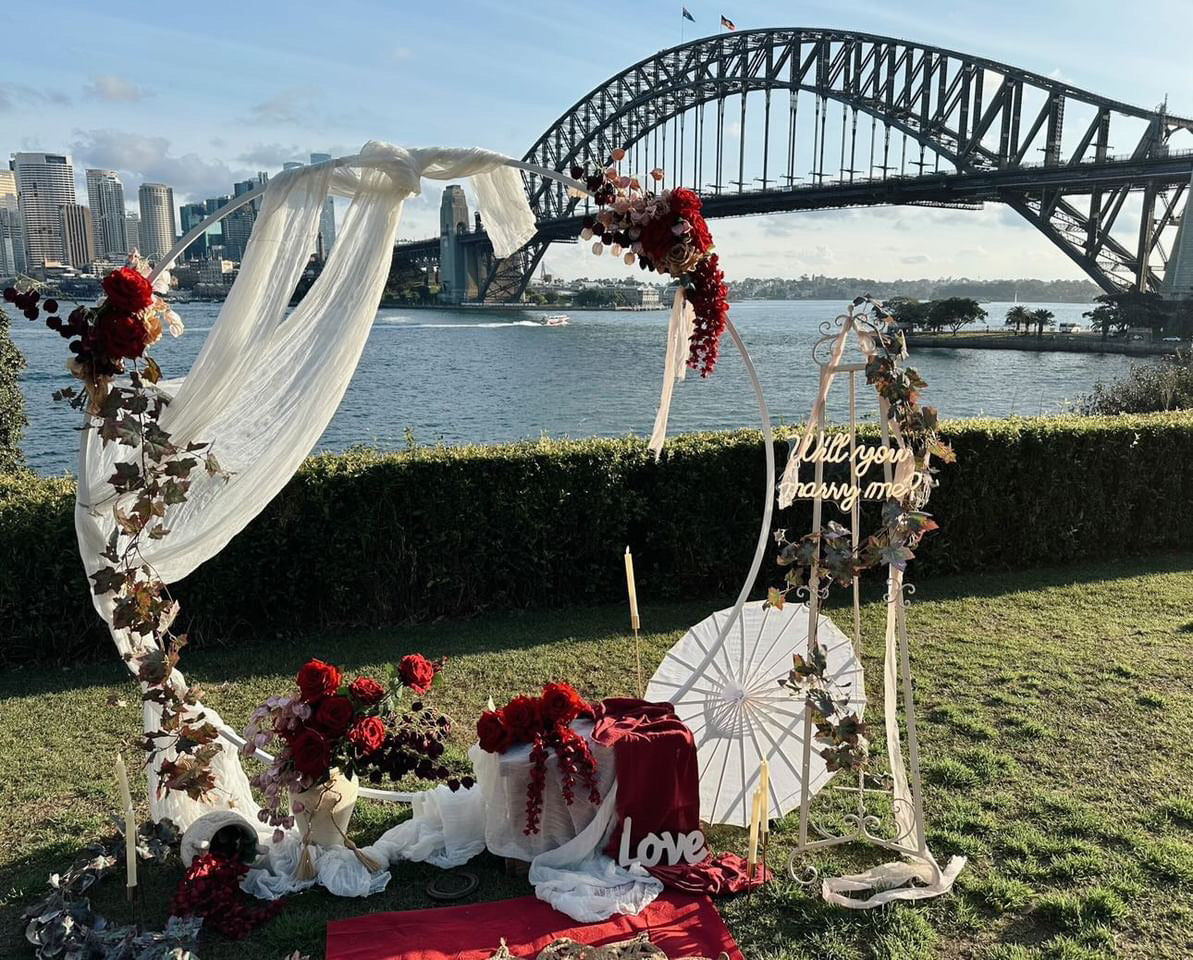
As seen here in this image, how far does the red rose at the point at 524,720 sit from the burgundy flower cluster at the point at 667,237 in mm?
1426

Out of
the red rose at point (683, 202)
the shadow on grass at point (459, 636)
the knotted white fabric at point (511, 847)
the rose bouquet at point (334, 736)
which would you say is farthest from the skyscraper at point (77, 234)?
the shadow on grass at point (459, 636)

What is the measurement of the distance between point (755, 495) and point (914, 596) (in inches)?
58.2

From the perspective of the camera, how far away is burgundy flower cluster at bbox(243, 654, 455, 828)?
3.19m

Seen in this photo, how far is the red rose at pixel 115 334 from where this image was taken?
9.45 feet

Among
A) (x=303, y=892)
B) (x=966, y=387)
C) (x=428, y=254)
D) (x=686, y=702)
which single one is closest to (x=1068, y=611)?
(x=686, y=702)

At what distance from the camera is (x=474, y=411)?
24.9 meters

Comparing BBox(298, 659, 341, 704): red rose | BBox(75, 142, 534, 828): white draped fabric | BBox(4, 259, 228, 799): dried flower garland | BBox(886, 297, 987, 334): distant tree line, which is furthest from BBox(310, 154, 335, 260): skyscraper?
BBox(886, 297, 987, 334): distant tree line

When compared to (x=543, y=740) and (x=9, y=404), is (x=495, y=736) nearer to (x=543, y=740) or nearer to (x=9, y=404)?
(x=543, y=740)

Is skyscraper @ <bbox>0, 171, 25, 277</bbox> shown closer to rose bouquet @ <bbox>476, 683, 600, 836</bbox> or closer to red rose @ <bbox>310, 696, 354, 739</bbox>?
red rose @ <bbox>310, 696, 354, 739</bbox>

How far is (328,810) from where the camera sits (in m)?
3.39

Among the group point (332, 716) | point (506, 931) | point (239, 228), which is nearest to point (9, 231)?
point (239, 228)

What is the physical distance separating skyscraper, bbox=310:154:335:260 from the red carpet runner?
2523 mm

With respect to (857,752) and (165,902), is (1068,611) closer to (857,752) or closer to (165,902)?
(857,752)

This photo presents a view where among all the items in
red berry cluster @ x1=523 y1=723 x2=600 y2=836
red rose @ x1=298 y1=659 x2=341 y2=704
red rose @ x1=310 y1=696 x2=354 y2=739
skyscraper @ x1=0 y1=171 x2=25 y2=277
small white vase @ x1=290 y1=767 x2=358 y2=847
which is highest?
skyscraper @ x1=0 y1=171 x2=25 y2=277
